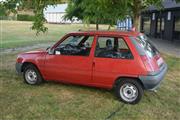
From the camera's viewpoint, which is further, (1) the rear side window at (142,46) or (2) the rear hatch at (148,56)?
(1) the rear side window at (142,46)

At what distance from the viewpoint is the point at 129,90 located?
6977mm

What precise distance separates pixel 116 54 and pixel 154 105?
56.3 inches

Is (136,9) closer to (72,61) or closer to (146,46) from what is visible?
(146,46)

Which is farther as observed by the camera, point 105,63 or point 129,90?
point 105,63

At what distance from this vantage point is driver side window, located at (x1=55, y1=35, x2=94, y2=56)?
25.1 feet

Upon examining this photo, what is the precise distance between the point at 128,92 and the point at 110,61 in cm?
81

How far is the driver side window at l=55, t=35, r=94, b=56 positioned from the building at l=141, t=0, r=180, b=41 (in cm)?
1431

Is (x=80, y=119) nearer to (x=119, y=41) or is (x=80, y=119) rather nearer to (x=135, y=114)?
(x=135, y=114)

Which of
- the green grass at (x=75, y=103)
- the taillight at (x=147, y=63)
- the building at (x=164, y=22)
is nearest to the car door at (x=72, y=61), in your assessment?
the green grass at (x=75, y=103)

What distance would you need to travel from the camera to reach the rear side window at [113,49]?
701 cm

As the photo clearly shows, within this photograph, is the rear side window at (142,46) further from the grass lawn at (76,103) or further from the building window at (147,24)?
the building window at (147,24)

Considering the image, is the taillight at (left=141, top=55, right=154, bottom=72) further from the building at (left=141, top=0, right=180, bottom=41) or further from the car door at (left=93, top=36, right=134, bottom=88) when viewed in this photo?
the building at (left=141, top=0, right=180, bottom=41)

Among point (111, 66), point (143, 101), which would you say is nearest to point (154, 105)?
point (143, 101)

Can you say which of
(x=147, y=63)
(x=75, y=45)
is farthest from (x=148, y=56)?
(x=75, y=45)
